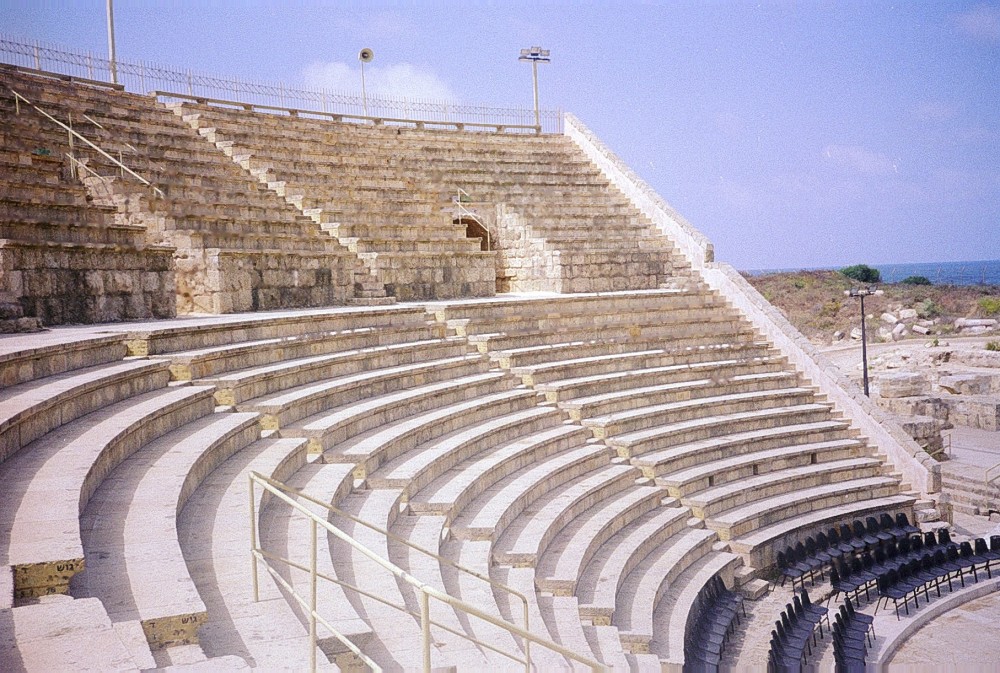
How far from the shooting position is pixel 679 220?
760 inches

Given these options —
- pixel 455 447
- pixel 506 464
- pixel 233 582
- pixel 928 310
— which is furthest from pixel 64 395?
pixel 928 310

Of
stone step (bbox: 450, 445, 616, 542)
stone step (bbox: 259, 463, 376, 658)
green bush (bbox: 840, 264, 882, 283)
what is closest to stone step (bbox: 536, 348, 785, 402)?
stone step (bbox: 450, 445, 616, 542)

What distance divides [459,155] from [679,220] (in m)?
5.53

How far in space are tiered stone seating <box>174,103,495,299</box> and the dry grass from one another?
17.0 metres

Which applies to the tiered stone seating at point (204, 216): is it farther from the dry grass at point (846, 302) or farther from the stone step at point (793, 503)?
the dry grass at point (846, 302)

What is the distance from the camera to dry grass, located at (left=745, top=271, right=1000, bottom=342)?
3055 centimetres

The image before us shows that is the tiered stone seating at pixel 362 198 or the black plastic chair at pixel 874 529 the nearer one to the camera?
the black plastic chair at pixel 874 529

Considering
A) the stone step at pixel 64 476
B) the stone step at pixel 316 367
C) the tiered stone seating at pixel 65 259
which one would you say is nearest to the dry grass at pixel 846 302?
the stone step at pixel 316 367

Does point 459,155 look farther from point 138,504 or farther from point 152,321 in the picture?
point 138,504

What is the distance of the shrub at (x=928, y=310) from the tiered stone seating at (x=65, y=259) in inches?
1094

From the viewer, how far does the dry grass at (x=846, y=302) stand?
100 ft

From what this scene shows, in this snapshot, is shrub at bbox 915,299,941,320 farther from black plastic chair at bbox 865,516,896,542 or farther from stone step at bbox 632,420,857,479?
black plastic chair at bbox 865,516,896,542

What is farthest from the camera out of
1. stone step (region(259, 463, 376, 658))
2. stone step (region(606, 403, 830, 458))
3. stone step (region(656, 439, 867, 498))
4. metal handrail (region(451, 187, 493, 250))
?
metal handrail (region(451, 187, 493, 250))

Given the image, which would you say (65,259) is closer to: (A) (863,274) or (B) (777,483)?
(B) (777,483)
